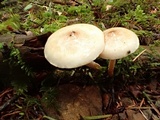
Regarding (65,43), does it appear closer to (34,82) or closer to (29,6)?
(34,82)

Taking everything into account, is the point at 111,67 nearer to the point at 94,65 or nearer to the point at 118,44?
the point at 94,65

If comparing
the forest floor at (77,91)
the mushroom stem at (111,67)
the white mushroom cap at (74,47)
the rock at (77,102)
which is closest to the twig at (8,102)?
the forest floor at (77,91)

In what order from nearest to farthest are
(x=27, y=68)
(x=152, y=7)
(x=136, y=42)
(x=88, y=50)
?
(x=88, y=50), (x=136, y=42), (x=27, y=68), (x=152, y=7)

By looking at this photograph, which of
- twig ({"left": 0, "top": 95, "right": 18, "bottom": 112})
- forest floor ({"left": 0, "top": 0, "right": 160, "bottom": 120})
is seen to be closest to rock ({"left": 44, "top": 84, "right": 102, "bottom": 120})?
forest floor ({"left": 0, "top": 0, "right": 160, "bottom": 120})

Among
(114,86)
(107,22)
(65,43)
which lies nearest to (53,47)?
(65,43)

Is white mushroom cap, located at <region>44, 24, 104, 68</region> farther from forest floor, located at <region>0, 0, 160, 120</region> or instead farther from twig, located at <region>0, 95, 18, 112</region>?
twig, located at <region>0, 95, 18, 112</region>
